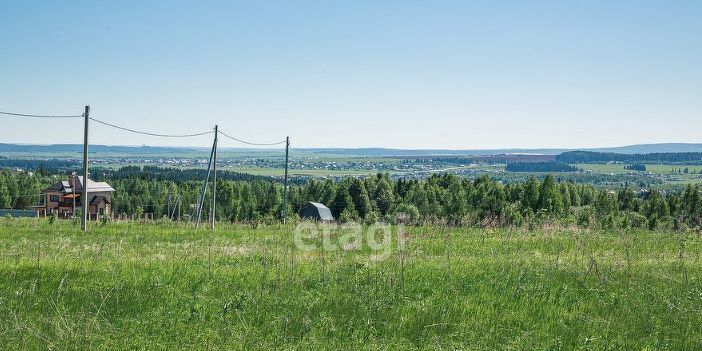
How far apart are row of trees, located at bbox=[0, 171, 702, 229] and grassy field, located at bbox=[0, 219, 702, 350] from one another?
446 inches

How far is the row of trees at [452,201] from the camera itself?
121 feet

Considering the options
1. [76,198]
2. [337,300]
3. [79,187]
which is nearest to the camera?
[337,300]

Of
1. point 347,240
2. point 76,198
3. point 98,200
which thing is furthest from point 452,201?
point 76,198

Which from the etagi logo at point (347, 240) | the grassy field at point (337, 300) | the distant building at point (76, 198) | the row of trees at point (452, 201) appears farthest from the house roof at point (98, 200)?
the grassy field at point (337, 300)

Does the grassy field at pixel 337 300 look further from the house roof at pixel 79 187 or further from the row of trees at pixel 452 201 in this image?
the house roof at pixel 79 187

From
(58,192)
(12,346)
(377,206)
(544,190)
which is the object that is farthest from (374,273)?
(58,192)

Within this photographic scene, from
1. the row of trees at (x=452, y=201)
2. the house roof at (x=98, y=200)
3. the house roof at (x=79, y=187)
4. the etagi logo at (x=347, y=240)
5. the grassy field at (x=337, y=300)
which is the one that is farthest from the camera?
the house roof at (x=98, y=200)

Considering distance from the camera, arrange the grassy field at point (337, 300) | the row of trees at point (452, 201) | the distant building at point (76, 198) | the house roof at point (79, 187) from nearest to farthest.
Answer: the grassy field at point (337, 300), the row of trees at point (452, 201), the house roof at point (79, 187), the distant building at point (76, 198)

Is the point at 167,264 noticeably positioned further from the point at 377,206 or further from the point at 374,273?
the point at 377,206

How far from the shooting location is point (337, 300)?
992 cm

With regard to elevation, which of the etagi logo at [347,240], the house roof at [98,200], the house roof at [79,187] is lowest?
the house roof at [98,200]

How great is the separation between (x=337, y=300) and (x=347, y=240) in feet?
25.0

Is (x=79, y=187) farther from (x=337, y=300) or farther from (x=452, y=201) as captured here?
(x=337, y=300)

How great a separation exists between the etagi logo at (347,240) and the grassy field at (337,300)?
0.74m
